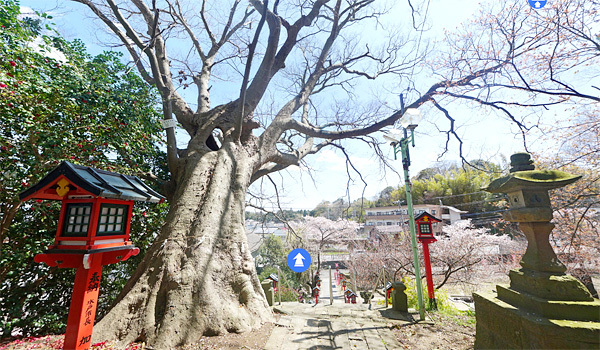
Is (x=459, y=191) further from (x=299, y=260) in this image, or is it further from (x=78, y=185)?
(x=78, y=185)

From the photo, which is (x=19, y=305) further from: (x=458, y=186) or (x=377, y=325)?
(x=458, y=186)

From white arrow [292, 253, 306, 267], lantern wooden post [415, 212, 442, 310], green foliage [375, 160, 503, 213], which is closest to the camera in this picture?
lantern wooden post [415, 212, 442, 310]

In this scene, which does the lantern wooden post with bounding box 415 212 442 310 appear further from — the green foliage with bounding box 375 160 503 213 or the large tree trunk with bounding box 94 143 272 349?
the green foliage with bounding box 375 160 503 213

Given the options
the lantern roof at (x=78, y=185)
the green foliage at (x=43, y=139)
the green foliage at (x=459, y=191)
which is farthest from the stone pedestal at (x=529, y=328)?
the green foliage at (x=459, y=191)

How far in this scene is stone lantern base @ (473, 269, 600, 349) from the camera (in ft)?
7.15

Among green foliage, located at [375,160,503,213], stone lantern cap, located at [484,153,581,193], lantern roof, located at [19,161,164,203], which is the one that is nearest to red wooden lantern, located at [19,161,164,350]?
lantern roof, located at [19,161,164,203]

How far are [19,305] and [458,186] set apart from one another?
27.2m

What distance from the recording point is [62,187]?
92.6 inches

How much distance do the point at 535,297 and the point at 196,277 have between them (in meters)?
→ 4.22

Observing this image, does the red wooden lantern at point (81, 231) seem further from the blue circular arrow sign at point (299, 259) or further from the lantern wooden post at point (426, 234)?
the lantern wooden post at point (426, 234)

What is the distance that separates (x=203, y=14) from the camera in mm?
6395

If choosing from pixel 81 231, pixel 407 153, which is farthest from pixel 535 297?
pixel 81 231

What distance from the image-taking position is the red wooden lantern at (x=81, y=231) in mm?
2252

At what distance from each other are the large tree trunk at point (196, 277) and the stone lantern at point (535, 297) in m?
3.13
